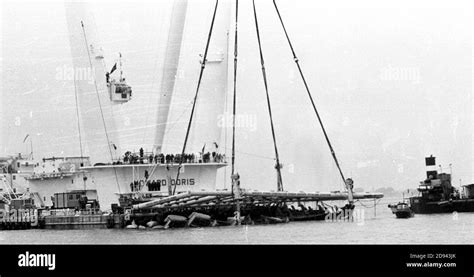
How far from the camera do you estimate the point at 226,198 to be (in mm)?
53281

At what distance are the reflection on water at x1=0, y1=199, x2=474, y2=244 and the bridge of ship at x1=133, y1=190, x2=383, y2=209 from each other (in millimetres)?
1722

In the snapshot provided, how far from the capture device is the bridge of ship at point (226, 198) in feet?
168

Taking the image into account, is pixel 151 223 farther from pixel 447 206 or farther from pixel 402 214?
pixel 447 206

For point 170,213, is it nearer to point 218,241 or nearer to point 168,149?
point 168,149

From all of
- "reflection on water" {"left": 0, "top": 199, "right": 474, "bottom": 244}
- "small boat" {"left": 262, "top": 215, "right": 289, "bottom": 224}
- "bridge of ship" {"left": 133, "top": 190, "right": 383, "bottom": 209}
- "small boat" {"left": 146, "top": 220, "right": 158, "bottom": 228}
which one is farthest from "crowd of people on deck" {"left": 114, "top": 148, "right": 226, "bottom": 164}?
"reflection on water" {"left": 0, "top": 199, "right": 474, "bottom": 244}

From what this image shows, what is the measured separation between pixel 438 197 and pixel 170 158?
27954mm

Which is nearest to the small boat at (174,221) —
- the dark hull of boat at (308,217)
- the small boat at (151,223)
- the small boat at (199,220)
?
the small boat at (199,220)

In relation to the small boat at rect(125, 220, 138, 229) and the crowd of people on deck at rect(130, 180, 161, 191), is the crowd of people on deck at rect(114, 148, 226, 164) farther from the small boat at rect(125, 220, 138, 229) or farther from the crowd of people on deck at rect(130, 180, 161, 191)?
the small boat at rect(125, 220, 138, 229)

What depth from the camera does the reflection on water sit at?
1591 inches

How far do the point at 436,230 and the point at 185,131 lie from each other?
17.9 meters

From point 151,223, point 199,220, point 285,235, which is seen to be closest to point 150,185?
point 151,223

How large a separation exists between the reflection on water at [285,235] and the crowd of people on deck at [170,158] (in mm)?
6668

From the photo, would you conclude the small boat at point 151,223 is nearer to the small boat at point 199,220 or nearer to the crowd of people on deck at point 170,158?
the small boat at point 199,220
